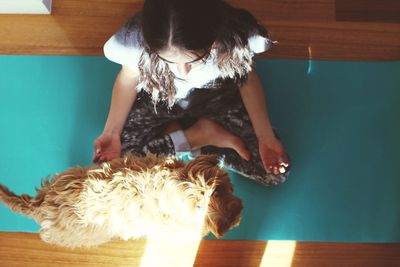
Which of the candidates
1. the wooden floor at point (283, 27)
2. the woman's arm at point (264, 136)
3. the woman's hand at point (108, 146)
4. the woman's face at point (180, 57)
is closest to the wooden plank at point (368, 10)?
the wooden floor at point (283, 27)

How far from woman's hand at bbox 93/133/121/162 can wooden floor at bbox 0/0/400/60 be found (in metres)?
0.30

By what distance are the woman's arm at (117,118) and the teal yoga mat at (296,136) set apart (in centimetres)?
13

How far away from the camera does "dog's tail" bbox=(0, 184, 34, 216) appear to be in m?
0.74

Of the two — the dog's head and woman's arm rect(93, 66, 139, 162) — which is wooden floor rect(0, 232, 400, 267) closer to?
woman's arm rect(93, 66, 139, 162)

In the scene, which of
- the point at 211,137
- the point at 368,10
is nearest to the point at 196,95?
the point at 211,137

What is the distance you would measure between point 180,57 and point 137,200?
0.26 meters

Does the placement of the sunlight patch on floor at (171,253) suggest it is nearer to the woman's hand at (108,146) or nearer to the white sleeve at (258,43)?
the woman's hand at (108,146)

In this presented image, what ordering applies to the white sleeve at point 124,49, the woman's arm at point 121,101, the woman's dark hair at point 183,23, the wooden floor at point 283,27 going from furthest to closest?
the wooden floor at point 283,27
the woman's arm at point 121,101
the white sleeve at point 124,49
the woman's dark hair at point 183,23

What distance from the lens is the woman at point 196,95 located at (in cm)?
71

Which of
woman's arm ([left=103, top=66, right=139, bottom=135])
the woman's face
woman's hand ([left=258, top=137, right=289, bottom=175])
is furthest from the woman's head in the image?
woman's hand ([left=258, top=137, right=289, bottom=175])

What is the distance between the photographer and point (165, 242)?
1.09m

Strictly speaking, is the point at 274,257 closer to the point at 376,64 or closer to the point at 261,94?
the point at 261,94

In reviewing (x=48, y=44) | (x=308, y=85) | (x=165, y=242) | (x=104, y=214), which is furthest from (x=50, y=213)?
(x=308, y=85)

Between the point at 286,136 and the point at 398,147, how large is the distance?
308mm
